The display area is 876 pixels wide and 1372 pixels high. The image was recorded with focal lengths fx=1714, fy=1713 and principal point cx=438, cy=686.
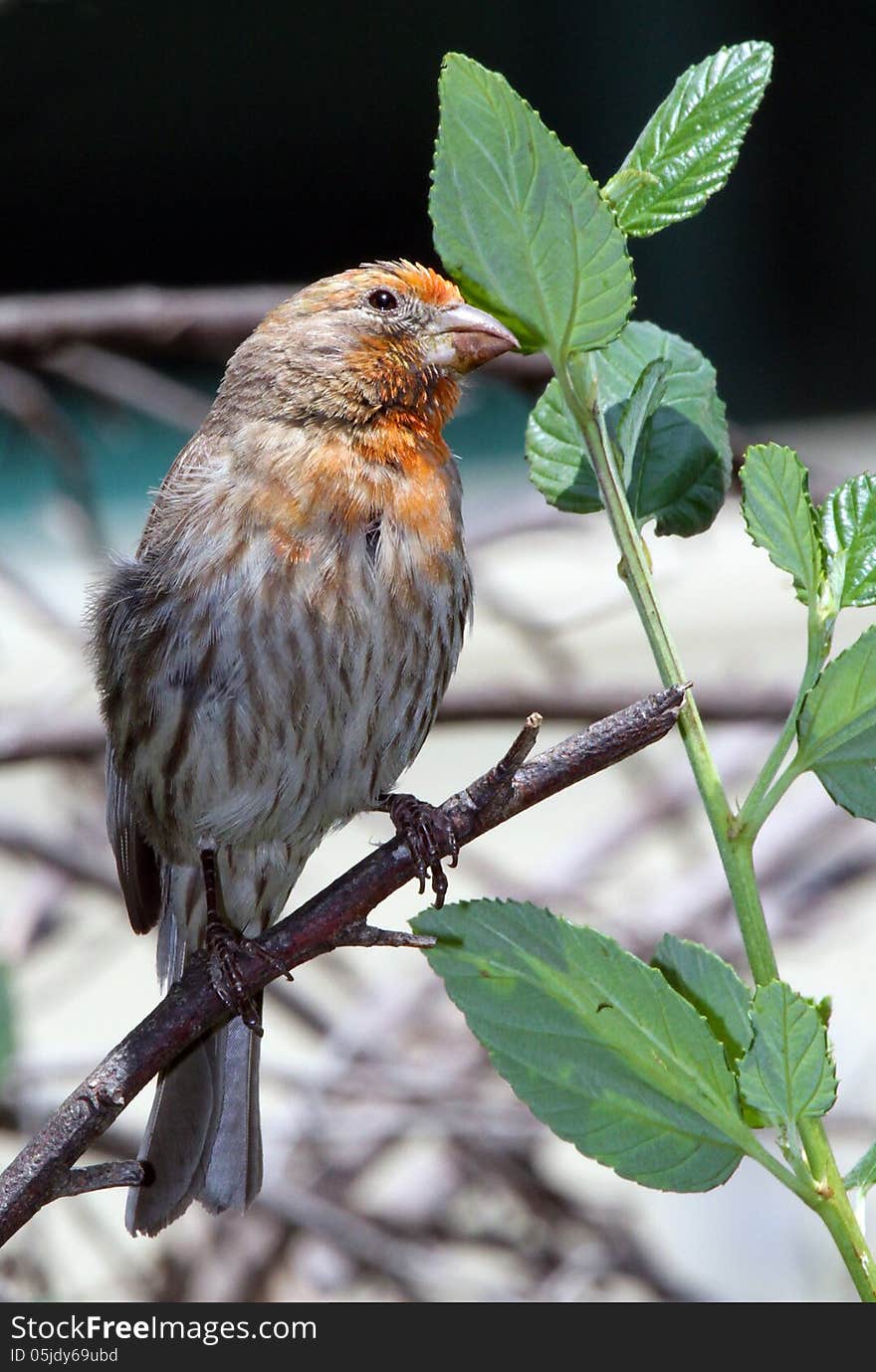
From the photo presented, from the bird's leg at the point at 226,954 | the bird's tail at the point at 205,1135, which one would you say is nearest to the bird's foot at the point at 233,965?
the bird's leg at the point at 226,954

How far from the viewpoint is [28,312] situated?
3521 mm

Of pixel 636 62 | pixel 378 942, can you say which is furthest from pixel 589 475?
pixel 636 62

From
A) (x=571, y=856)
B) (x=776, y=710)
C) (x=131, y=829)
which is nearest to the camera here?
(x=131, y=829)

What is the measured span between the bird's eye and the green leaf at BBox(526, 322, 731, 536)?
1.33m

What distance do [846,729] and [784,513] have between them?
137 mm

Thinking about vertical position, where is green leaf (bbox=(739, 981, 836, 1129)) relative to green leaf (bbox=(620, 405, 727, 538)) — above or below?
below

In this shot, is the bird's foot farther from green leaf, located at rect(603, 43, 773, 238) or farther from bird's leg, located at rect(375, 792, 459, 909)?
green leaf, located at rect(603, 43, 773, 238)

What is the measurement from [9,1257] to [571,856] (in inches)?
56.9

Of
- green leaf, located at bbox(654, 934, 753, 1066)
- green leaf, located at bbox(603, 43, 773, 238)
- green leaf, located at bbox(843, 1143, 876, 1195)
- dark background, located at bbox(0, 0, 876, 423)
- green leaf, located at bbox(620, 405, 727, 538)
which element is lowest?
green leaf, located at bbox(843, 1143, 876, 1195)

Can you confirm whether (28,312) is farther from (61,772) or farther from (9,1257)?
(9,1257)

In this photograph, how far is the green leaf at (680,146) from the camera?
102 centimetres

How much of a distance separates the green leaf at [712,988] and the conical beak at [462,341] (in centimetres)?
154

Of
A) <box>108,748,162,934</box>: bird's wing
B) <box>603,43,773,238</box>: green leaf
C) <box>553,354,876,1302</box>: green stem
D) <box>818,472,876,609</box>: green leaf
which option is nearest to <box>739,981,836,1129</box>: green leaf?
<box>553,354,876,1302</box>: green stem

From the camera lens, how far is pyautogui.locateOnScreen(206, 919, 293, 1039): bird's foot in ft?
5.44
